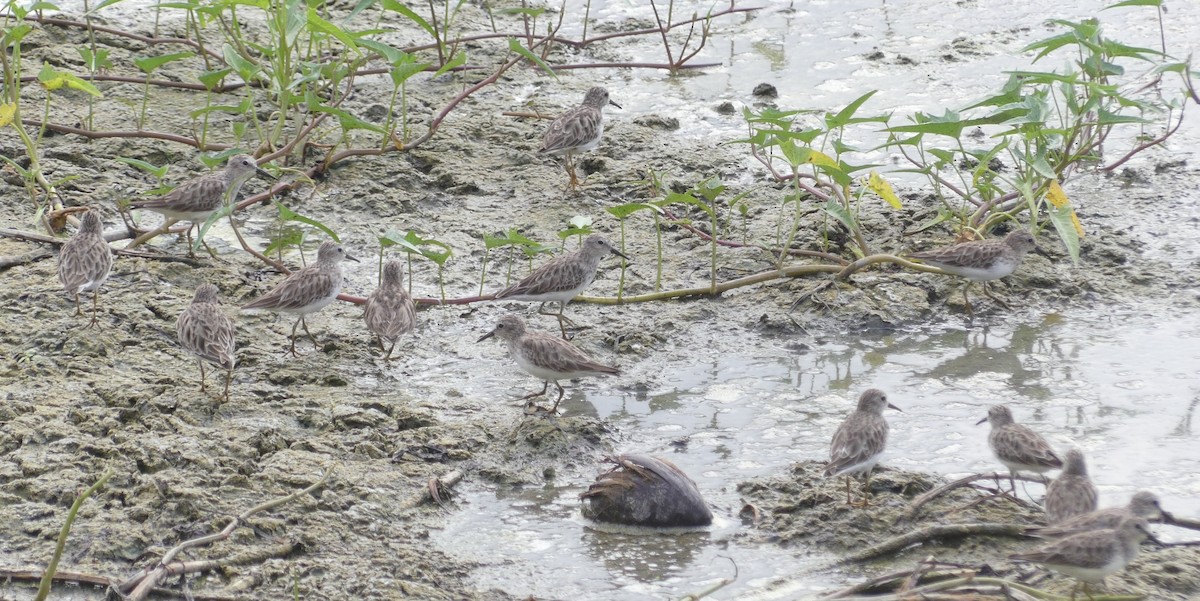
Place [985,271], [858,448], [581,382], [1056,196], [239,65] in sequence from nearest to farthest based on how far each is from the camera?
[858,448] < [581,382] < [985,271] < [1056,196] < [239,65]

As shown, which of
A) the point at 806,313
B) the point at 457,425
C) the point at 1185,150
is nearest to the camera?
the point at 457,425

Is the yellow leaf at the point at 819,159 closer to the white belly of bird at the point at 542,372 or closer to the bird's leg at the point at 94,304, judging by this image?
the white belly of bird at the point at 542,372

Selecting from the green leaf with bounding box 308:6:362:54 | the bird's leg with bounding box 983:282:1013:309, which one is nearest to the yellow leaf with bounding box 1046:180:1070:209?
the bird's leg with bounding box 983:282:1013:309

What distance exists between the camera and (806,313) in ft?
27.7

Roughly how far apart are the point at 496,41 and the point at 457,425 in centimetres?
600

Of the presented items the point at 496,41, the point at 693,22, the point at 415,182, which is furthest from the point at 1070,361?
the point at 496,41

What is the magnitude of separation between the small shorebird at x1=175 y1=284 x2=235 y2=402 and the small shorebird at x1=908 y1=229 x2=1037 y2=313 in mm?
4273

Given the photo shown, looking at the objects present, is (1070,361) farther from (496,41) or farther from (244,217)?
(496,41)

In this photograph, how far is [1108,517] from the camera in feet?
17.5

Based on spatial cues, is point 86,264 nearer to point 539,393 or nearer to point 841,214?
point 539,393

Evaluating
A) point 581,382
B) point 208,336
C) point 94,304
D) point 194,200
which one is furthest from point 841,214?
point 94,304

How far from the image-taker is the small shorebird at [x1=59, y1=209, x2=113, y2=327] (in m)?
7.65

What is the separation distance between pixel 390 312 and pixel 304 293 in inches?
21.3

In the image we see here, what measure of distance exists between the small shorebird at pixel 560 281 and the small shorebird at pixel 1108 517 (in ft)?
11.2
